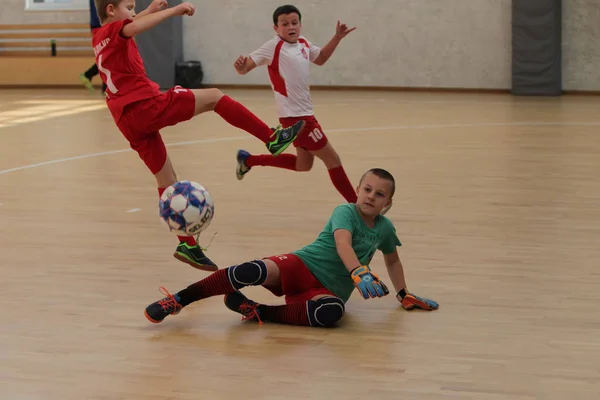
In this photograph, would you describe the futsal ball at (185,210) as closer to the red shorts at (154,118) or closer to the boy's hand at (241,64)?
the red shorts at (154,118)

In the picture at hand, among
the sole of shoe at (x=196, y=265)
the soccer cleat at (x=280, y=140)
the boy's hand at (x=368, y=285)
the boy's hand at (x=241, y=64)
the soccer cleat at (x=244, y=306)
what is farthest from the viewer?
the boy's hand at (x=241, y=64)

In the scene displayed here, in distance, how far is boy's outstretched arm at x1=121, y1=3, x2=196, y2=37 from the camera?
456cm

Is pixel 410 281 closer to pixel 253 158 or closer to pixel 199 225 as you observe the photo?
pixel 199 225

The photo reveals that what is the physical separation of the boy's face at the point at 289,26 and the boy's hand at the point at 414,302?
8.97 ft

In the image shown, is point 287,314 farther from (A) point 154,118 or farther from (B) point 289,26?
(B) point 289,26

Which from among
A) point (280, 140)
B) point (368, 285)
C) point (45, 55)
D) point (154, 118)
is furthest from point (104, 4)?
point (45, 55)

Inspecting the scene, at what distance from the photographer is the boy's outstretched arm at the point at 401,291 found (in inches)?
169

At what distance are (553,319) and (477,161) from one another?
471cm

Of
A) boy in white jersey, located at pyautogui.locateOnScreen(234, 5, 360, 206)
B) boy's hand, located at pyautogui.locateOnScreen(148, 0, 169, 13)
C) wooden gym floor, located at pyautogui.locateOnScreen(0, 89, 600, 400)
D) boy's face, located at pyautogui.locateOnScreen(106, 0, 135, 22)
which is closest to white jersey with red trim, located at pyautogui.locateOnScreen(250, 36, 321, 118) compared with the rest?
boy in white jersey, located at pyautogui.locateOnScreen(234, 5, 360, 206)

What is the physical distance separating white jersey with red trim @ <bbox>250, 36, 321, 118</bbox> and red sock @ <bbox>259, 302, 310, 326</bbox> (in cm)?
260

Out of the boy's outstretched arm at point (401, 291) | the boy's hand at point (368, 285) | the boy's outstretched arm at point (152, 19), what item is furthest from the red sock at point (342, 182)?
the boy's hand at point (368, 285)

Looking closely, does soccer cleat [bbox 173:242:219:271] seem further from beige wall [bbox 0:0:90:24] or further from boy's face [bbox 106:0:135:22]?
beige wall [bbox 0:0:90:24]

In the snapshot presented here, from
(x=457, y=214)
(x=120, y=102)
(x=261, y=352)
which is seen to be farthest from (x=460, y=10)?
(x=261, y=352)

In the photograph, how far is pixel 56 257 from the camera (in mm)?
5383
